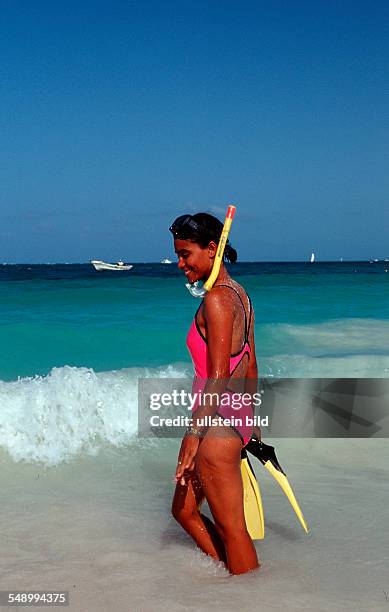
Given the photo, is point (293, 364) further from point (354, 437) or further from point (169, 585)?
point (169, 585)

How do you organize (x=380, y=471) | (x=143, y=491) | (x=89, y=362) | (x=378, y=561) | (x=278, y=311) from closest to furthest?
(x=378, y=561) → (x=143, y=491) → (x=380, y=471) → (x=89, y=362) → (x=278, y=311)

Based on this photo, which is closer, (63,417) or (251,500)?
(251,500)

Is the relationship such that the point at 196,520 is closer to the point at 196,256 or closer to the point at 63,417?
the point at 196,256

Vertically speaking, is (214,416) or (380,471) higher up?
(214,416)

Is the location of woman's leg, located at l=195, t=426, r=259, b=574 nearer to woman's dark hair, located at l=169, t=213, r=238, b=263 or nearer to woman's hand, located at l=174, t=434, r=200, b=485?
woman's hand, located at l=174, t=434, r=200, b=485

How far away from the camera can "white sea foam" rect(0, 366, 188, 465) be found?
5977 millimetres

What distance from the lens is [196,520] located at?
3656 mm

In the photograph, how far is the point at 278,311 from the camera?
68.5 feet

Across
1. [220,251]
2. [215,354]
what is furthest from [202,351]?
[220,251]

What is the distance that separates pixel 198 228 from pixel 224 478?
1.21m

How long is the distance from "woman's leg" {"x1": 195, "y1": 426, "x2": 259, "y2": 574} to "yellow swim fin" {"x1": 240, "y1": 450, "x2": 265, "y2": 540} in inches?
8.8

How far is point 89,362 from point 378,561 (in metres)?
8.75

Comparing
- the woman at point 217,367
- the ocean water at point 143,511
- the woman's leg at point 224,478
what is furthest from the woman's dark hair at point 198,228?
the ocean water at point 143,511

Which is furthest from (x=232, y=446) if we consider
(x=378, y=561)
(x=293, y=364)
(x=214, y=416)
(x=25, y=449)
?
(x=293, y=364)
